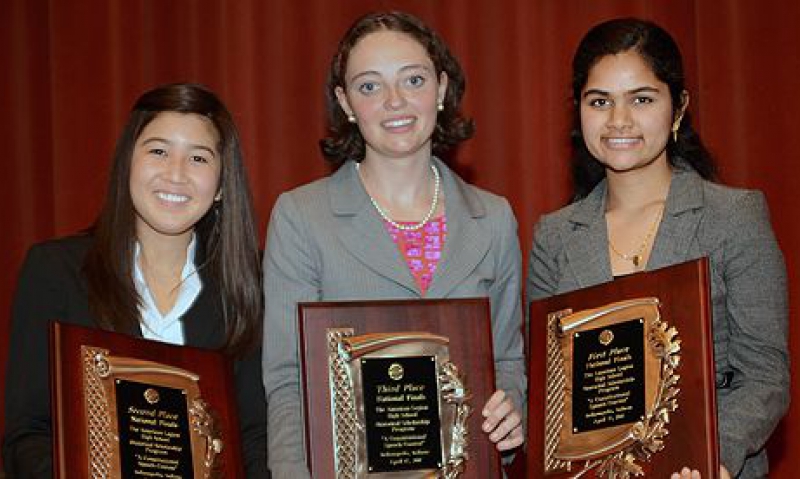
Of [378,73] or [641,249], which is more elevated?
[378,73]

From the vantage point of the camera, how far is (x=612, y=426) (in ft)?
9.08

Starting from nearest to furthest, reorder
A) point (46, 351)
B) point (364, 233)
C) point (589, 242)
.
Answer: point (46, 351) → point (364, 233) → point (589, 242)

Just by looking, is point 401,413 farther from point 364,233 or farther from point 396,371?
point 364,233

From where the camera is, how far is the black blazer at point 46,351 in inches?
117

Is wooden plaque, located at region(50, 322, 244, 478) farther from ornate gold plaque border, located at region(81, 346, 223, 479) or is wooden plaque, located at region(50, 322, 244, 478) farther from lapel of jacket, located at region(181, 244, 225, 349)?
lapel of jacket, located at region(181, 244, 225, 349)

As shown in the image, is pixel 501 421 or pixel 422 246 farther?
pixel 422 246

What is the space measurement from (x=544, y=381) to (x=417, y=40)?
1026 mm

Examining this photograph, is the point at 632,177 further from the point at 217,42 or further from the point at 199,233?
the point at 217,42

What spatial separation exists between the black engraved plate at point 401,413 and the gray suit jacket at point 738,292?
0.60m

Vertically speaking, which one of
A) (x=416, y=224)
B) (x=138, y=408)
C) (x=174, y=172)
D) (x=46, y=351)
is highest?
(x=174, y=172)

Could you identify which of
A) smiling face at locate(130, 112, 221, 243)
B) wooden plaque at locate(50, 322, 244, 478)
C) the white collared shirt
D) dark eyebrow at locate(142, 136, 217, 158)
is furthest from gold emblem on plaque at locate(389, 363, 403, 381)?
dark eyebrow at locate(142, 136, 217, 158)

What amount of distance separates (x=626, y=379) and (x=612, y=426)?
116 millimetres

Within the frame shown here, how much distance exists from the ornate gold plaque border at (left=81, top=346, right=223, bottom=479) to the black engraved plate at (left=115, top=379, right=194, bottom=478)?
1 cm

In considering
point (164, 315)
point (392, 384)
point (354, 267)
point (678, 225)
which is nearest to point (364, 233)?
point (354, 267)
